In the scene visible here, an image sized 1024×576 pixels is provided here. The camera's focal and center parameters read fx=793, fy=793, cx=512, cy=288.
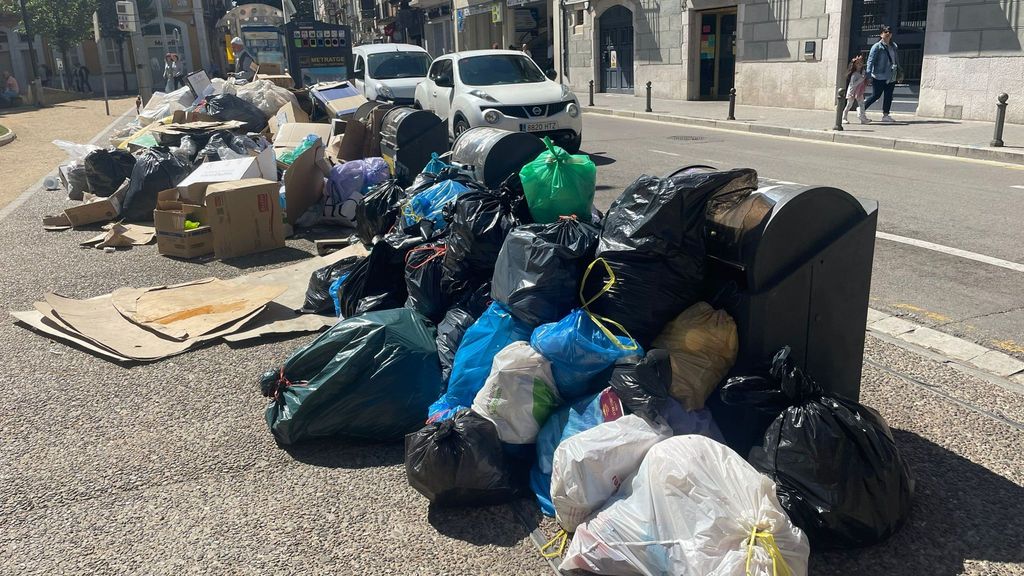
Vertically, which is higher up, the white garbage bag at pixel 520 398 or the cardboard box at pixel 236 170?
the cardboard box at pixel 236 170

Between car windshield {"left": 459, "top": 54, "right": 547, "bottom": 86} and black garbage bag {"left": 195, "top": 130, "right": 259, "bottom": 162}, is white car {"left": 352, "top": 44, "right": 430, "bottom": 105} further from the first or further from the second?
black garbage bag {"left": 195, "top": 130, "right": 259, "bottom": 162}

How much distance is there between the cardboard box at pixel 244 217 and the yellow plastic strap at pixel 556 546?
5.12m

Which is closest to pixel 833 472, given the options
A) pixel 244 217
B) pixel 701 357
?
pixel 701 357

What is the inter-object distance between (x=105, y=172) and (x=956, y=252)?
9151 millimetres

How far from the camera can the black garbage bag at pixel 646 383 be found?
2930 mm

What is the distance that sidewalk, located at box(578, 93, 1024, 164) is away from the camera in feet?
40.9

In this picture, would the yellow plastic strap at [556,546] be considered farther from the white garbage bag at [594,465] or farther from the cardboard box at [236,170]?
the cardboard box at [236,170]

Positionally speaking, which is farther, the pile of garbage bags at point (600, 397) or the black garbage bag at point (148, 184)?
the black garbage bag at point (148, 184)

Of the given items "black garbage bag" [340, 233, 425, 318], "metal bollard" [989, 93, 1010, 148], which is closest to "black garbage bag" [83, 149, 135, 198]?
"black garbage bag" [340, 233, 425, 318]

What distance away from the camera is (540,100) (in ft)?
39.1

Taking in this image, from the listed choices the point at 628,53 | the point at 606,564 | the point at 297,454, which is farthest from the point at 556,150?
the point at 628,53

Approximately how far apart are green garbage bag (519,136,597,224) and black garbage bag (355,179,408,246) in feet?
7.42

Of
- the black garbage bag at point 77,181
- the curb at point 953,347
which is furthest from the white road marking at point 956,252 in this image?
the black garbage bag at point 77,181

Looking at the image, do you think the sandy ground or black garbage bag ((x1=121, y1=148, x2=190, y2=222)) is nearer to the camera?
black garbage bag ((x1=121, y1=148, x2=190, y2=222))
